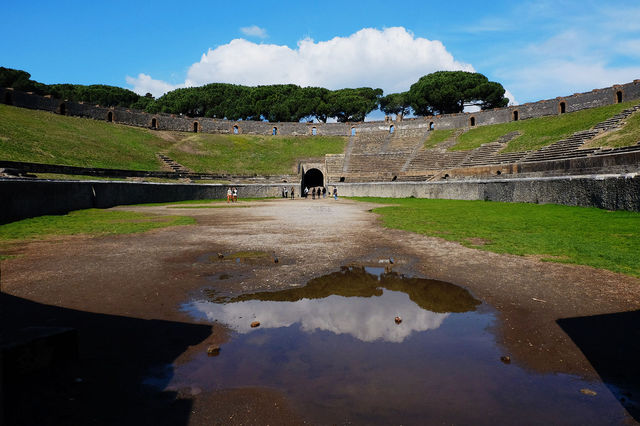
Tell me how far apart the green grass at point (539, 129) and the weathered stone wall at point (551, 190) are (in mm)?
11194

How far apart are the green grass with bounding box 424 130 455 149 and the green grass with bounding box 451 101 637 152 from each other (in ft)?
8.03

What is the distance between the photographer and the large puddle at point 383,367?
2.59 metres

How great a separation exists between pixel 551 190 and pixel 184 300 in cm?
1931

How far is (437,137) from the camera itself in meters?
50.6

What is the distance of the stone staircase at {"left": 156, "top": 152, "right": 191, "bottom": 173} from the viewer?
39103mm

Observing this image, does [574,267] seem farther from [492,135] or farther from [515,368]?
[492,135]

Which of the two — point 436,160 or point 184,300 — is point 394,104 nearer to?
point 436,160

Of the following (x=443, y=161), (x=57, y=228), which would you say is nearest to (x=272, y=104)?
(x=443, y=161)

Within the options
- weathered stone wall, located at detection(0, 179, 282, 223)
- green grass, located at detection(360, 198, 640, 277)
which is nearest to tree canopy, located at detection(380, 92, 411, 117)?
weathered stone wall, located at detection(0, 179, 282, 223)

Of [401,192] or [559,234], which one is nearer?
[559,234]

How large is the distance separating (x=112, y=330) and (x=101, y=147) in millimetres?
39351

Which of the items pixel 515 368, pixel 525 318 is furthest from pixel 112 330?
pixel 525 318

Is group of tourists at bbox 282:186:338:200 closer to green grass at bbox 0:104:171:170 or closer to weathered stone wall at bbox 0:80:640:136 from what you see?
green grass at bbox 0:104:171:170

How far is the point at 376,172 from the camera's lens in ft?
146
